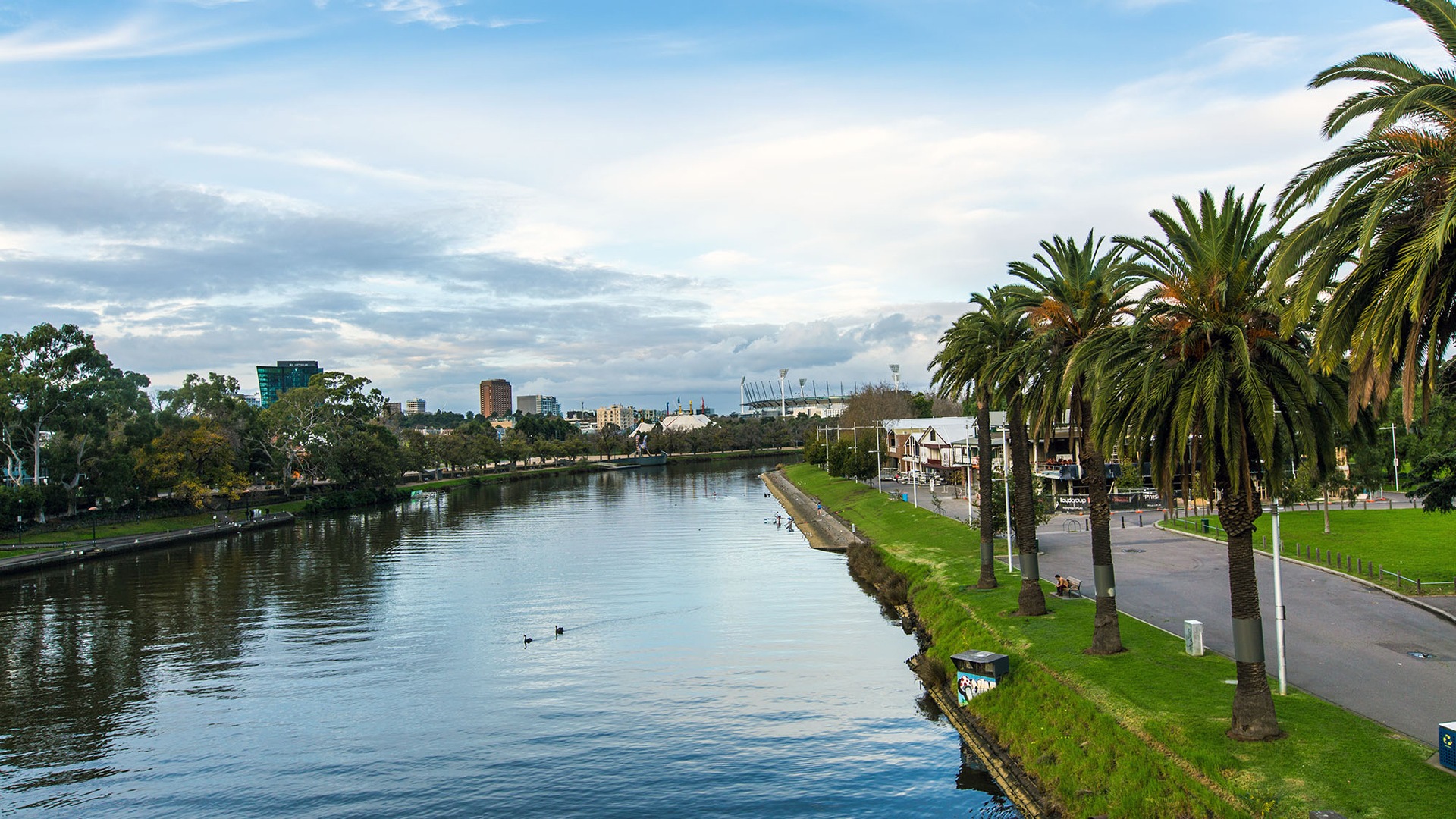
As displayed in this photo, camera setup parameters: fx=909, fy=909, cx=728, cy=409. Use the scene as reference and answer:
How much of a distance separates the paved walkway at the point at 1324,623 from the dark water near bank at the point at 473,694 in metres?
9.19

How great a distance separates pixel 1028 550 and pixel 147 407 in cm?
10677

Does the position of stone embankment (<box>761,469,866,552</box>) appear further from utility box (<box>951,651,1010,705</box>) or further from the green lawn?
utility box (<box>951,651,1010,705</box>)

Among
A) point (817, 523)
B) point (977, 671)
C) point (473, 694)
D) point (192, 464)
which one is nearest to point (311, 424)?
point (192, 464)

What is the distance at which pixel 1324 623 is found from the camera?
30016mm

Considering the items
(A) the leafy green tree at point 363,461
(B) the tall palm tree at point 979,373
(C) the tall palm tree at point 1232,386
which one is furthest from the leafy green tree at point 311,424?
(C) the tall palm tree at point 1232,386

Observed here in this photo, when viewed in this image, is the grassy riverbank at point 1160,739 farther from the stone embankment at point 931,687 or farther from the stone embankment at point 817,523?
the stone embankment at point 817,523

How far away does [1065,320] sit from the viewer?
31016 millimetres

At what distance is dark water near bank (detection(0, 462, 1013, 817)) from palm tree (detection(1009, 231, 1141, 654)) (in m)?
6.58

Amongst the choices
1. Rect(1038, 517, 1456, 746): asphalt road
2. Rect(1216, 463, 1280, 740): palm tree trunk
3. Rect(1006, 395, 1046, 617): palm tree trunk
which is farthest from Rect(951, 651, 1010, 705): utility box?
Rect(1216, 463, 1280, 740): palm tree trunk

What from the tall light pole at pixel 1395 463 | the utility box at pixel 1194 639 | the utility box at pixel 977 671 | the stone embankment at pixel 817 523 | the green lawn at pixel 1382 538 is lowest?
the stone embankment at pixel 817 523

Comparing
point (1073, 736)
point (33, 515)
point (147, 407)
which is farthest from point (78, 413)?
point (1073, 736)

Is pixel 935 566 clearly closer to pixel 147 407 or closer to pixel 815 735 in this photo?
pixel 815 735

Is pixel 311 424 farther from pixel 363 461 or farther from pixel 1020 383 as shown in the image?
pixel 1020 383

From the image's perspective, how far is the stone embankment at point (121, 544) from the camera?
7300 cm
